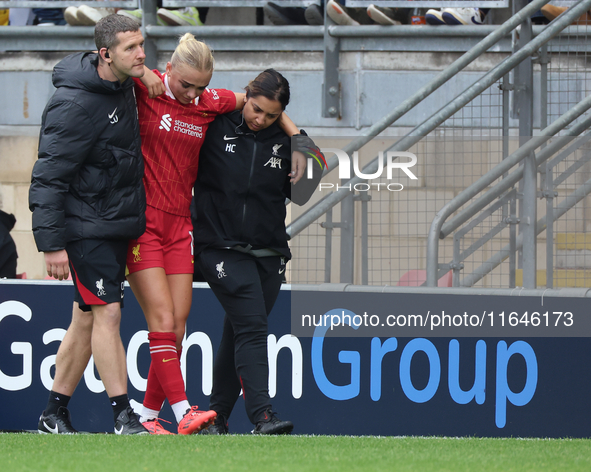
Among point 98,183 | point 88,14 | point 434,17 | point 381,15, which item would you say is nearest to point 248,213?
point 98,183

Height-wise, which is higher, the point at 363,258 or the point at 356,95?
the point at 356,95

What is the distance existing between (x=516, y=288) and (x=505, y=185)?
1.90 feet

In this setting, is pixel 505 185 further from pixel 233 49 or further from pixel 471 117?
pixel 233 49

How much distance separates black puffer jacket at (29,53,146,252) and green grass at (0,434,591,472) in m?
0.86

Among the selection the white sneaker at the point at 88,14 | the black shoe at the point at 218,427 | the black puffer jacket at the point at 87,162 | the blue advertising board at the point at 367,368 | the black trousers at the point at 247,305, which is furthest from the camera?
the white sneaker at the point at 88,14

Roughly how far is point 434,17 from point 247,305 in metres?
4.10

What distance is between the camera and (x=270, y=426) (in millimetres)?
3785

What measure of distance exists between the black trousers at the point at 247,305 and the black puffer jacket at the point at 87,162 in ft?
1.36

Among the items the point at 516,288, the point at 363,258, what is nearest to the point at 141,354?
the point at 363,258

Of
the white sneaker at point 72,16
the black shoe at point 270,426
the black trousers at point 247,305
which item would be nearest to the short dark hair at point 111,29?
the black trousers at point 247,305

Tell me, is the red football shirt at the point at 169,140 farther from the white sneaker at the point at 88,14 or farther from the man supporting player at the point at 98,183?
the white sneaker at the point at 88,14

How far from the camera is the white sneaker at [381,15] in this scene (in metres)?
7.10

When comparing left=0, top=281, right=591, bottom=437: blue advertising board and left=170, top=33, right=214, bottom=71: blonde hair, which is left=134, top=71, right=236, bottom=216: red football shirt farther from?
left=0, top=281, right=591, bottom=437: blue advertising board

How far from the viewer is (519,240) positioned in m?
4.71
